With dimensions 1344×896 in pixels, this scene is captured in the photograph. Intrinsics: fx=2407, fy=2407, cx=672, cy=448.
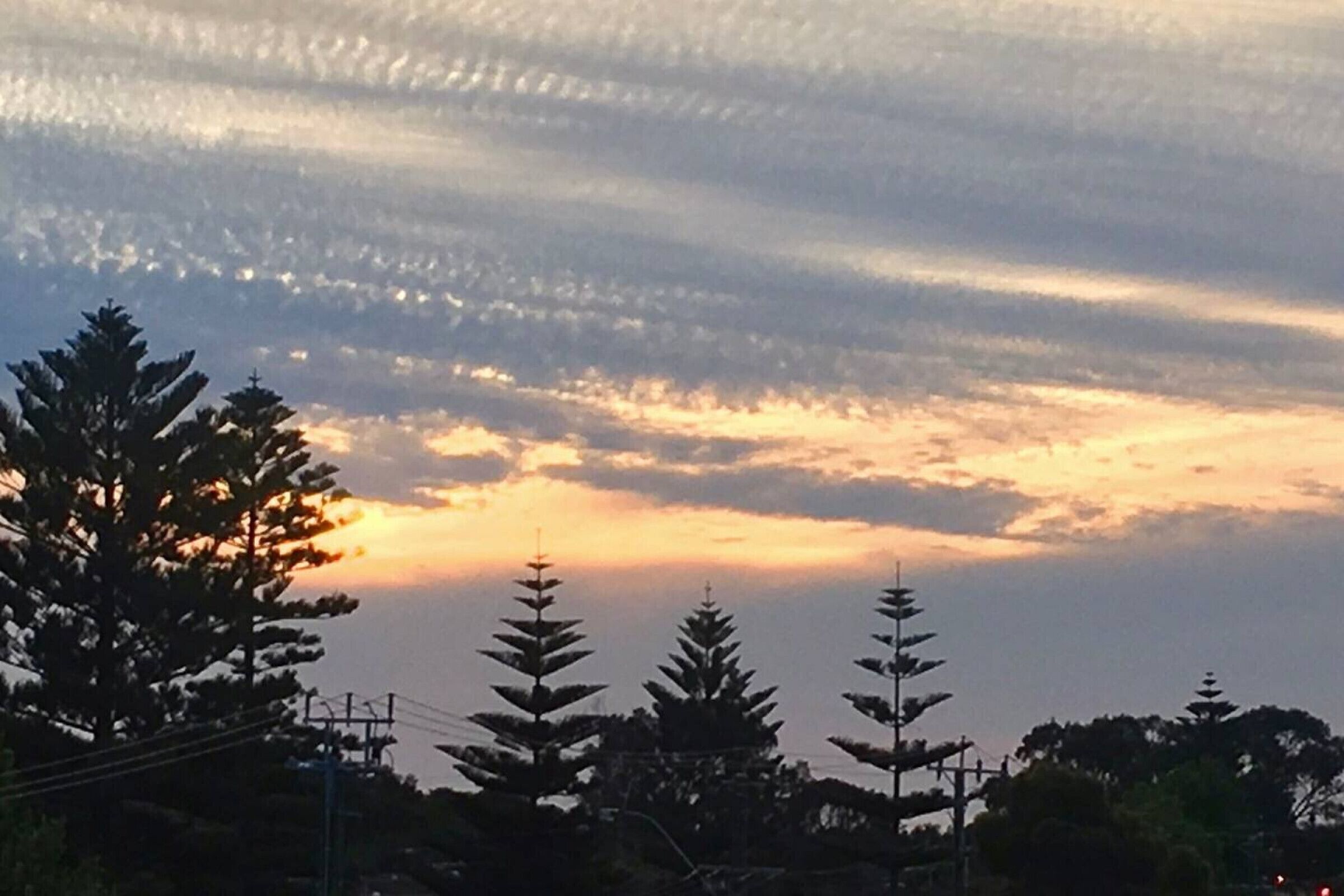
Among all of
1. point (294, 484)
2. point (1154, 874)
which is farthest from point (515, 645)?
point (1154, 874)

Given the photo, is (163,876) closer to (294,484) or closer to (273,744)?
(273,744)

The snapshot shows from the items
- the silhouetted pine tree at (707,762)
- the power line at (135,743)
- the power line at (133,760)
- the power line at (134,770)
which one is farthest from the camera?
the silhouetted pine tree at (707,762)

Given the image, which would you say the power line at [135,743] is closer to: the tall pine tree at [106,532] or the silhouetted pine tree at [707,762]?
the tall pine tree at [106,532]

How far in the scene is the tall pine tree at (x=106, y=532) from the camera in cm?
5916

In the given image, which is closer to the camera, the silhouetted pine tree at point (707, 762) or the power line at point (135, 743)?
the power line at point (135, 743)

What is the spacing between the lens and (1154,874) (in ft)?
193

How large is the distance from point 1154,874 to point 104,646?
26.4m

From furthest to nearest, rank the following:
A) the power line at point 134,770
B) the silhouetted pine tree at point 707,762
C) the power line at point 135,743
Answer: the silhouetted pine tree at point 707,762, the power line at point 135,743, the power line at point 134,770

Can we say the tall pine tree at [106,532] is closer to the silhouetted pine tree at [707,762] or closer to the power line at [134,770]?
the power line at [134,770]

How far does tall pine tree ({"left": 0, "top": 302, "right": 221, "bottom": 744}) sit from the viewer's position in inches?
2329

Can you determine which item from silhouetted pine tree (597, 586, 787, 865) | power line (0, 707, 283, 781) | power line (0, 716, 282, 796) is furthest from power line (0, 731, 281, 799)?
silhouetted pine tree (597, 586, 787, 865)

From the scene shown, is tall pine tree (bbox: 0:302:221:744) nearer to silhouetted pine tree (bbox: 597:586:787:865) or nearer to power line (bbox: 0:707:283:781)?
power line (bbox: 0:707:283:781)

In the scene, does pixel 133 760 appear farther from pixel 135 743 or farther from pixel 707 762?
pixel 707 762

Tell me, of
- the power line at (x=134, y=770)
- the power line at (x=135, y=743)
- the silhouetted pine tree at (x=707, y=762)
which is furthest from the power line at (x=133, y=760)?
the silhouetted pine tree at (x=707, y=762)
